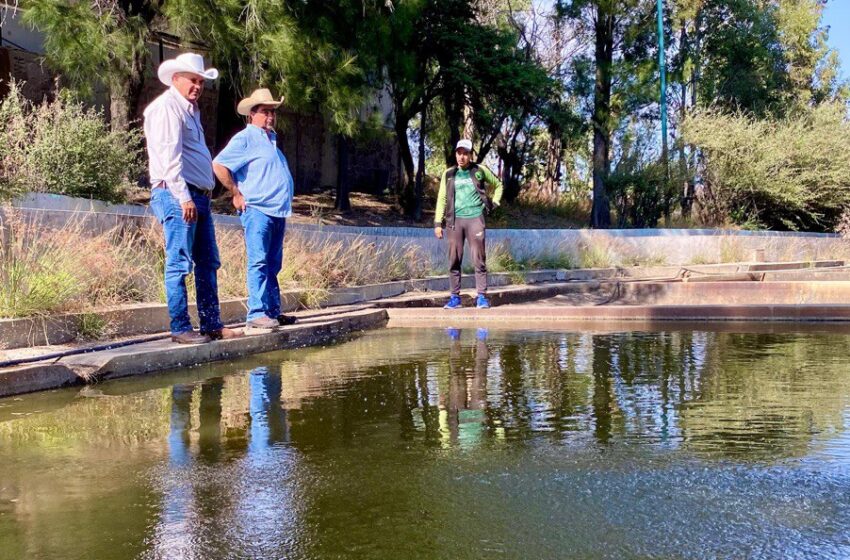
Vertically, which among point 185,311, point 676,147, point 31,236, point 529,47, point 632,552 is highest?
point 529,47

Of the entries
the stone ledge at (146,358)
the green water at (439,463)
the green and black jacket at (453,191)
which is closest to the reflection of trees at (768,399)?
the green water at (439,463)

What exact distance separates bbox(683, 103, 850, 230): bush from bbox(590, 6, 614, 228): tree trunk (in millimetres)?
2246

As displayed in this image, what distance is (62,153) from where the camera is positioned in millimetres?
11539

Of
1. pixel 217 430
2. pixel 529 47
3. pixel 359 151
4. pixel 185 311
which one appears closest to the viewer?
pixel 217 430

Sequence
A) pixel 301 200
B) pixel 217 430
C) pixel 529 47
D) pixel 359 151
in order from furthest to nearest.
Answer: pixel 529 47, pixel 359 151, pixel 301 200, pixel 217 430

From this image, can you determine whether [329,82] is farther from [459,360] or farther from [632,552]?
[632,552]

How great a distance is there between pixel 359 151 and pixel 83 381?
1978cm

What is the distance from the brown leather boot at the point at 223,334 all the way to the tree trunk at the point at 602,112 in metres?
19.7

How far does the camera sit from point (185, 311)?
724 cm

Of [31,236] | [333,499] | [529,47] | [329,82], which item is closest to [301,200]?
[329,82]

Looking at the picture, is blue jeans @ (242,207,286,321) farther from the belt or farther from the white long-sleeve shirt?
the white long-sleeve shirt

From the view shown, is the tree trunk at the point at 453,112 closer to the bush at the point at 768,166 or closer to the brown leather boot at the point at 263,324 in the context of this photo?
the bush at the point at 768,166

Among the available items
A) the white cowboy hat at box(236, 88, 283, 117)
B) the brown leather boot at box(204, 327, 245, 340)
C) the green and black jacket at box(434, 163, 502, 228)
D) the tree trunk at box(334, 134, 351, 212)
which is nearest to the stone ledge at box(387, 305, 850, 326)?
the green and black jacket at box(434, 163, 502, 228)

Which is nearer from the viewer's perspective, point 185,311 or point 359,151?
point 185,311
